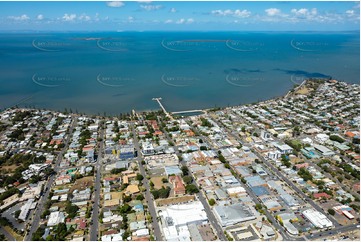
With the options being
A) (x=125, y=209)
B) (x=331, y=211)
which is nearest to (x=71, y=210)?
(x=125, y=209)

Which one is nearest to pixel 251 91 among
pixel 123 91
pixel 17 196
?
pixel 123 91

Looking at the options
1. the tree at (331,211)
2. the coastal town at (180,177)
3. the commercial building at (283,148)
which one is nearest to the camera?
the coastal town at (180,177)

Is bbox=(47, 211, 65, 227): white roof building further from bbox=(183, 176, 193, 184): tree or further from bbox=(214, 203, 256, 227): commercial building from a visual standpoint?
bbox=(214, 203, 256, 227): commercial building

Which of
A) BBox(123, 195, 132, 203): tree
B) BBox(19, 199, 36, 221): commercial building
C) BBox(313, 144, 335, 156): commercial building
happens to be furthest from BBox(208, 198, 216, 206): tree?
BBox(313, 144, 335, 156): commercial building

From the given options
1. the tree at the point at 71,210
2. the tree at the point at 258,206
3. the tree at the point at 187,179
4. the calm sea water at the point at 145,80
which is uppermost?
the calm sea water at the point at 145,80

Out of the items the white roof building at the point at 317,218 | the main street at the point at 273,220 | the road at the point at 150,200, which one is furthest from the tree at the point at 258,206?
the road at the point at 150,200

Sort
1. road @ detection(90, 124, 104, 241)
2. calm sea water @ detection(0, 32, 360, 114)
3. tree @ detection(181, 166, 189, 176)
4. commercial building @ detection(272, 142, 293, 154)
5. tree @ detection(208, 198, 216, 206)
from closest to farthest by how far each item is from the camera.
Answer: road @ detection(90, 124, 104, 241) → tree @ detection(208, 198, 216, 206) → tree @ detection(181, 166, 189, 176) → commercial building @ detection(272, 142, 293, 154) → calm sea water @ detection(0, 32, 360, 114)

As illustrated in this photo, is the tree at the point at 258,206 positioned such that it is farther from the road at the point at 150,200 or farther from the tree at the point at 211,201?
the road at the point at 150,200

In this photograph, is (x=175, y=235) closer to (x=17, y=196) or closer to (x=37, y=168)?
(x=17, y=196)
